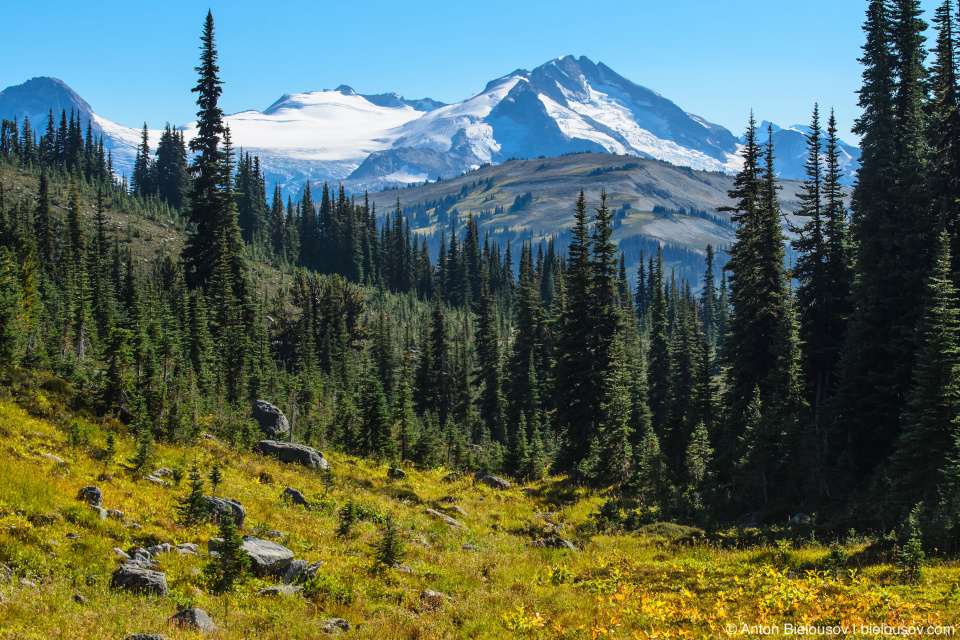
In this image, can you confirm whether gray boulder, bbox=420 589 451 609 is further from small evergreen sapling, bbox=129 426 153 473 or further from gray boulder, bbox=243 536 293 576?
small evergreen sapling, bbox=129 426 153 473

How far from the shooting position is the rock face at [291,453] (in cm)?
2297

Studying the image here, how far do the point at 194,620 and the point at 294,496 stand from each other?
8.43m

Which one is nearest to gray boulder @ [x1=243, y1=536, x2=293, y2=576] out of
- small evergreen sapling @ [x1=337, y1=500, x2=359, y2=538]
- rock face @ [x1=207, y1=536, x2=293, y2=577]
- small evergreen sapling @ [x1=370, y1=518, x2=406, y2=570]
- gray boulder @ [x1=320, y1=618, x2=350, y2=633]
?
rock face @ [x1=207, y1=536, x2=293, y2=577]

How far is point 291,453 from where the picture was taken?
23125mm

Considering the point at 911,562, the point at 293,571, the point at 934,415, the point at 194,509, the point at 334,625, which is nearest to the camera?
the point at 334,625

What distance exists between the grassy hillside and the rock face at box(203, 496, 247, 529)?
1.34 feet

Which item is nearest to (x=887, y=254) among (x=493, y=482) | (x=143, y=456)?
(x=493, y=482)

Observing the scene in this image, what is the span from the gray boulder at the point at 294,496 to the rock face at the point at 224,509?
9.34 ft

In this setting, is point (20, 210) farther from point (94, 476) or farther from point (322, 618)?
point (322, 618)

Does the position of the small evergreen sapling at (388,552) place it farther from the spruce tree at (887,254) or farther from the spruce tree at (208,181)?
the spruce tree at (208,181)

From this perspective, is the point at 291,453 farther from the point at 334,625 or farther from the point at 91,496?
the point at 334,625

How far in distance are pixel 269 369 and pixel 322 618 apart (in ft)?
118

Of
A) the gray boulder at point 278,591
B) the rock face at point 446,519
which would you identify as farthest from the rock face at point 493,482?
the gray boulder at point 278,591

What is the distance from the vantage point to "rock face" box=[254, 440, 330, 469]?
22969mm
